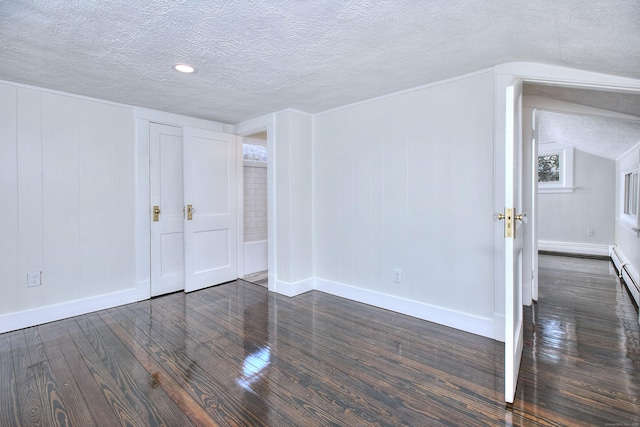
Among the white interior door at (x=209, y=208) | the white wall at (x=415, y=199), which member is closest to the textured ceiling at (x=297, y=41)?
the white wall at (x=415, y=199)

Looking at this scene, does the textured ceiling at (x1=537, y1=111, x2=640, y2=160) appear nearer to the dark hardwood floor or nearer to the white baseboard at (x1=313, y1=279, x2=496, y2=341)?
the dark hardwood floor

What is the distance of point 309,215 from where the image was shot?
12.7ft

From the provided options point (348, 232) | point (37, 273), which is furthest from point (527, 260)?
point (37, 273)

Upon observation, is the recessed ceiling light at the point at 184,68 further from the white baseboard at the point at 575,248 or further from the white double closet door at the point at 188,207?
the white baseboard at the point at 575,248

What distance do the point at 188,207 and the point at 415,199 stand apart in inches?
104

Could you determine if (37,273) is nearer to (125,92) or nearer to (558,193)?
(125,92)

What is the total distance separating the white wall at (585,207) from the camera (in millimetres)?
5586

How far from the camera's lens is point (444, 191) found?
2.74 metres

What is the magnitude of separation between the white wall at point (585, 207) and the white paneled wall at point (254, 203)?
18.3 feet

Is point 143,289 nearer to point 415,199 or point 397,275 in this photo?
point 397,275

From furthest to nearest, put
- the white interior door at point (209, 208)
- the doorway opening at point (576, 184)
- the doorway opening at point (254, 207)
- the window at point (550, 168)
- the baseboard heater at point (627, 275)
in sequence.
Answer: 1. the window at point (550, 168)
2. the doorway opening at point (254, 207)
3. the white interior door at point (209, 208)
4. the doorway opening at point (576, 184)
5. the baseboard heater at point (627, 275)

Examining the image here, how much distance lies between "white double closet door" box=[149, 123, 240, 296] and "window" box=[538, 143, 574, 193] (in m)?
6.18

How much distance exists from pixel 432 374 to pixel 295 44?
7.62ft

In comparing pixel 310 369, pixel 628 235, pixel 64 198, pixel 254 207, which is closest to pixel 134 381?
pixel 310 369
